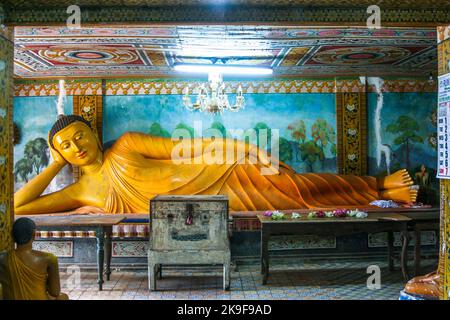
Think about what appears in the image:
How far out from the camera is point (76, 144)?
7.68 m

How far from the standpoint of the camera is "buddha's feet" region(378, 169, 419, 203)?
7.68 meters

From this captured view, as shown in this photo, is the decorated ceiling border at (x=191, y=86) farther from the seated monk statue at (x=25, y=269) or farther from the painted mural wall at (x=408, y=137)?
the seated monk statue at (x=25, y=269)

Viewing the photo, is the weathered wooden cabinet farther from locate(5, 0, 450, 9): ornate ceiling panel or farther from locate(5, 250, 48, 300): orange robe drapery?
locate(5, 0, 450, 9): ornate ceiling panel

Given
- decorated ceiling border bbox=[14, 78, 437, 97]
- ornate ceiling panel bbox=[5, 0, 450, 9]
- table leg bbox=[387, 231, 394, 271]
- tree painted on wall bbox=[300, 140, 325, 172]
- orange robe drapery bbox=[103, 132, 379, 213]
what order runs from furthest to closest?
tree painted on wall bbox=[300, 140, 325, 172] → decorated ceiling border bbox=[14, 78, 437, 97] → orange robe drapery bbox=[103, 132, 379, 213] → table leg bbox=[387, 231, 394, 271] → ornate ceiling panel bbox=[5, 0, 450, 9]

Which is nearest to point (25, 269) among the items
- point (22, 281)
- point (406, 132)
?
point (22, 281)

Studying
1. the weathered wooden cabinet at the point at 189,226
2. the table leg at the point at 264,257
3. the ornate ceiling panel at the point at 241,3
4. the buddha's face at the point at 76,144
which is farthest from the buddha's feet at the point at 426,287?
the buddha's face at the point at 76,144

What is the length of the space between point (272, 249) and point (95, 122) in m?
3.73

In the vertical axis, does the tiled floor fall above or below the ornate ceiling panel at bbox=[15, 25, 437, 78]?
below

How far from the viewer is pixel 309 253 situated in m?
6.93

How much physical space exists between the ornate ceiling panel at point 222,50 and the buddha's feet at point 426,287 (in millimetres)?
2993

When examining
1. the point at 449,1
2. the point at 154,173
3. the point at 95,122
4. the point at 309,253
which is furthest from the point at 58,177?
the point at 449,1

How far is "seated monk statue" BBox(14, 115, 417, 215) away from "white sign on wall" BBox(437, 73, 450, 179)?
3.40 m

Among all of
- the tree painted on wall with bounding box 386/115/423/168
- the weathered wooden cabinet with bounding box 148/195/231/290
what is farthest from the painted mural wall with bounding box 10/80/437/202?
the weathered wooden cabinet with bounding box 148/195/231/290

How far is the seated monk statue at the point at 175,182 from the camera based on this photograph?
7.52 m
